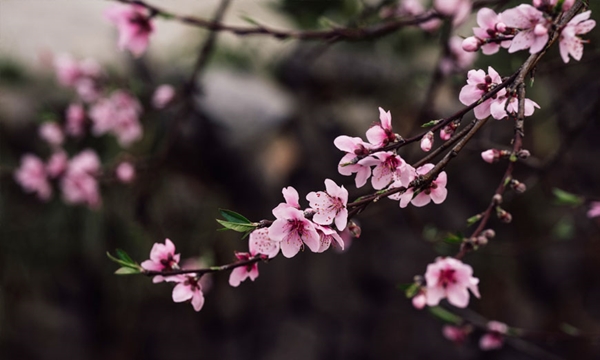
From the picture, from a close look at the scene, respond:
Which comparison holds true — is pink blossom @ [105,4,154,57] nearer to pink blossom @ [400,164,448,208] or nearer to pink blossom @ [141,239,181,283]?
pink blossom @ [141,239,181,283]

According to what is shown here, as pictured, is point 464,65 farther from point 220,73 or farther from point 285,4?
point 220,73

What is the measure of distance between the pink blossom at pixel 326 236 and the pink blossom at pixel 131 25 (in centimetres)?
64

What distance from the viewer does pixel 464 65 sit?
134 centimetres

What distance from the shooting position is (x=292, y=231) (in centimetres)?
51

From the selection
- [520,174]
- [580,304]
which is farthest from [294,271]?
[580,304]

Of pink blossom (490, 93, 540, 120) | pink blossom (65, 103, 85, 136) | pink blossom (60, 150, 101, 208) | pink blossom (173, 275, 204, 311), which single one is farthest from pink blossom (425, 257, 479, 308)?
pink blossom (65, 103, 85, 136)

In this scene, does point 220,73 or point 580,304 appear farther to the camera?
point 220,73

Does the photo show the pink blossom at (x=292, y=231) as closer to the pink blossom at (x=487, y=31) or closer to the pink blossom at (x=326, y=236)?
the pink blossom at (x=326, y=236)

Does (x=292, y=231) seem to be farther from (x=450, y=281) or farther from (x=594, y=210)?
(x=594, y=210)

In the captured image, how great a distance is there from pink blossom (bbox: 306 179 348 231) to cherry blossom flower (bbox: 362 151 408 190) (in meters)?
0.04

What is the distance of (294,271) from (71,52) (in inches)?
58.4

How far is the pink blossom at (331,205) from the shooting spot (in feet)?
1.59

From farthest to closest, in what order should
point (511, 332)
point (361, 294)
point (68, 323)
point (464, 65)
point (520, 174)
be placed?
point (68, 323) < point (361, 294) < point (520, 174) < point (464, 65) < point (511, 332)

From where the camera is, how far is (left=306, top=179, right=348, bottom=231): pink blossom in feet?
1.59
